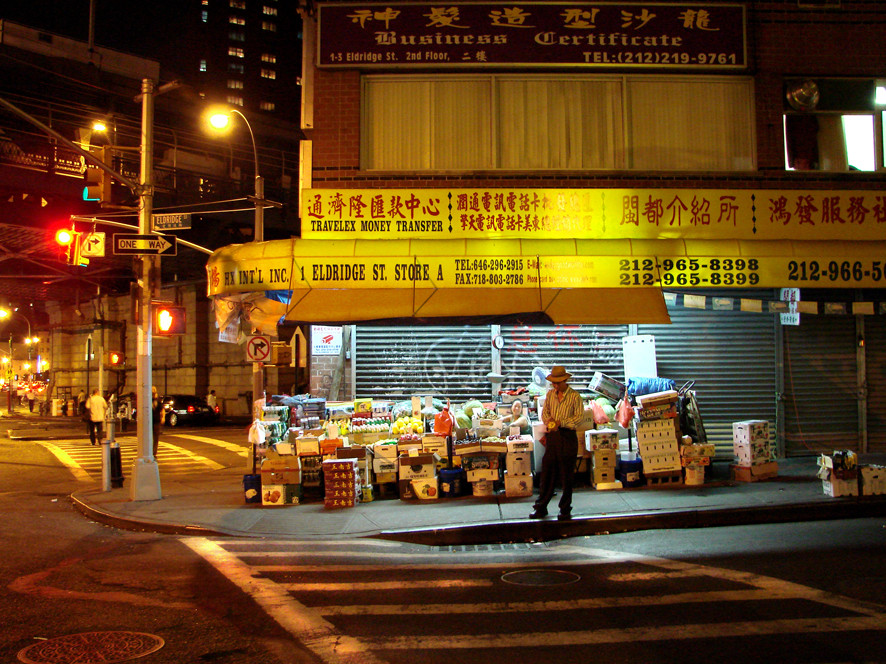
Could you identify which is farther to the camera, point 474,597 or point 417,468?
point 417,468

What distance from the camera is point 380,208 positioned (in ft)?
37.4

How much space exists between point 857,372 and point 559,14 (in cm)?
814

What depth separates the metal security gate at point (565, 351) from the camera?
12.8m

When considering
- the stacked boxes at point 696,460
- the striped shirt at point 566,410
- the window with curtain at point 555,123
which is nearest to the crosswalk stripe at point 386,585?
the striped shirt at point 566,410

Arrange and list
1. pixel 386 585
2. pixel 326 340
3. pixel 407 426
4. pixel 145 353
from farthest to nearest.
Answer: pixel 326 340 < pixel 145 353 < pixel 407 426 < pixel 386 585

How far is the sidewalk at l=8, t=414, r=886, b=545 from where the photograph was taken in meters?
8.95

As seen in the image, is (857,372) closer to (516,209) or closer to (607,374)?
(607,374)

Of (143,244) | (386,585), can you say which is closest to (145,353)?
(143,244)

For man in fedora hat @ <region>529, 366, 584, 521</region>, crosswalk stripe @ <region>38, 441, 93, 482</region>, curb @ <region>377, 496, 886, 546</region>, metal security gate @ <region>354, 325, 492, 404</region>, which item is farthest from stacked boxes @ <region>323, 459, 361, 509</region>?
crosswalk stripe @ <region>38, 441, 93, 482</region>

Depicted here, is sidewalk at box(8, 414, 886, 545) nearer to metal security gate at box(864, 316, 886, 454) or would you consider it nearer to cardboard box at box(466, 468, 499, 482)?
cardboard box at box(466, 468, 499, 482)

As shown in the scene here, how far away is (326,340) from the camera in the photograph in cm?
1397

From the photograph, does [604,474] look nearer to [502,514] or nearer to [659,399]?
[659,399]

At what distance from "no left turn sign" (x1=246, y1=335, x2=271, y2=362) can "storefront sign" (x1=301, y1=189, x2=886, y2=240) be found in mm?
3524

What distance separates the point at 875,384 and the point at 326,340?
398 inches
